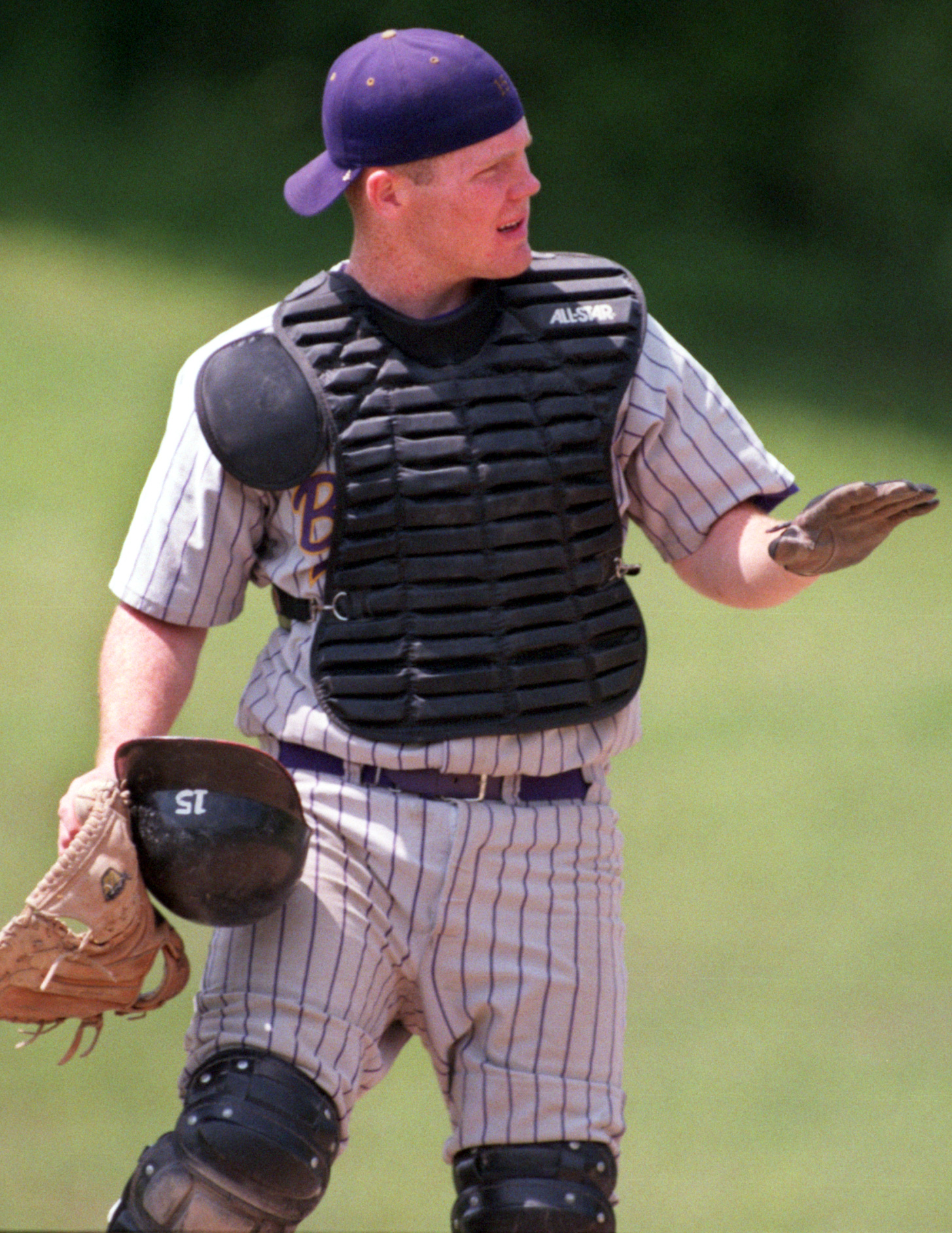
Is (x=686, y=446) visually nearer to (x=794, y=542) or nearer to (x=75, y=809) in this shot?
(x=794, y=542)

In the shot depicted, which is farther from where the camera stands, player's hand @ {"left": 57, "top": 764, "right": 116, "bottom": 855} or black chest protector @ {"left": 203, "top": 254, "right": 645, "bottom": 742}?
black chest protector @ {"left": 203, "top": 254, "right": 645, "bottom": 742}

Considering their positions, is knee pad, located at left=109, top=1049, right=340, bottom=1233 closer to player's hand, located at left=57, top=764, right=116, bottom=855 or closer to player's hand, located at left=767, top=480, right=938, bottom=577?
player's hand, located at left=57, top=764, right=116, bottom=855

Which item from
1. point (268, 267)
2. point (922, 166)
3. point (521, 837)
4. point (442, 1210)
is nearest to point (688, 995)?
point (442, 1210)

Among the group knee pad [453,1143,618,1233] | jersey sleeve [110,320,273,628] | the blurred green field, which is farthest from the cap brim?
the blurred green field

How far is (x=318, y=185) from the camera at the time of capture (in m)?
2.39

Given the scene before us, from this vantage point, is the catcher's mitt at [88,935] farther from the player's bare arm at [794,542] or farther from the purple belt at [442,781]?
the player's bare arm at [794,542]

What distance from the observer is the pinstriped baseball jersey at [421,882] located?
2.26 metres

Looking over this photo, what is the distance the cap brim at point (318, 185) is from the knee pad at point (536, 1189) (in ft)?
3.79

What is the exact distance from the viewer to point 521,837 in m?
2.31

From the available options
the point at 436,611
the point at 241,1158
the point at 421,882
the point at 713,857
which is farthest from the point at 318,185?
the point at 713,857

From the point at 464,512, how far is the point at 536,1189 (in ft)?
2.61

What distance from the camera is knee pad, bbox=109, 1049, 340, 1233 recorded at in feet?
6.97

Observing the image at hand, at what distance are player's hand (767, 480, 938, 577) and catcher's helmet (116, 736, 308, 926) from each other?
649mm

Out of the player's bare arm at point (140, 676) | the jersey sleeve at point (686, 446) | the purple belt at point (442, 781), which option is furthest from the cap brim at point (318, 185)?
the purple belt at point (442, 781)
